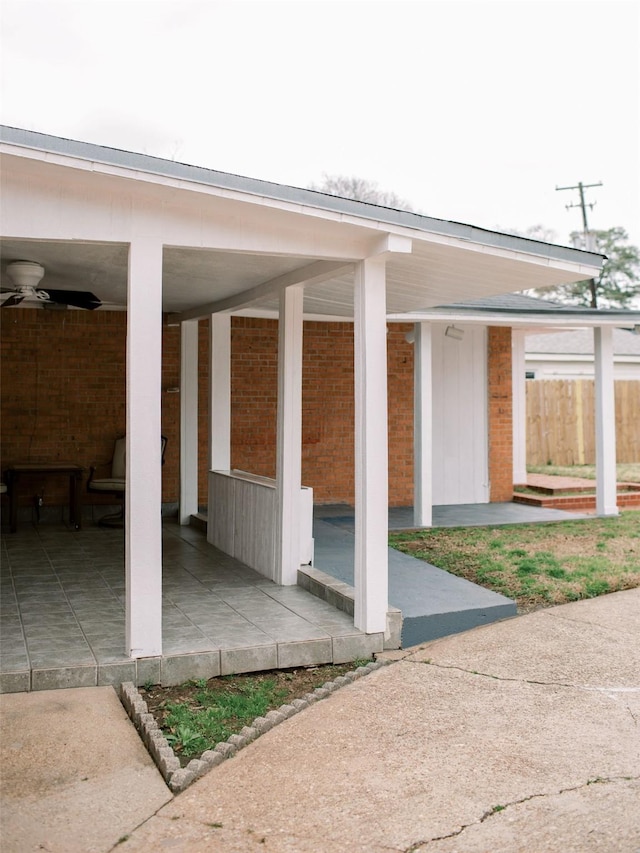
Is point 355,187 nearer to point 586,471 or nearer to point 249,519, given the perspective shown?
point 586,471

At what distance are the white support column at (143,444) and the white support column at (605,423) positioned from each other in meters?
7.68

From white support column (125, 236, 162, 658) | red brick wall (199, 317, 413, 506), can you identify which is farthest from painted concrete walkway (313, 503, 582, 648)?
white support column (125, 236, 162, 658)

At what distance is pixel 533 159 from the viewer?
4122cm

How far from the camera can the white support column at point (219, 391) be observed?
326 inches

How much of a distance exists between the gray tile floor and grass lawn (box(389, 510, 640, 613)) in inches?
72.2

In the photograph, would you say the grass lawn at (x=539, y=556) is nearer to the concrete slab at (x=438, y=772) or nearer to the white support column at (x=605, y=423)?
the white support column at (x=605, y=423)

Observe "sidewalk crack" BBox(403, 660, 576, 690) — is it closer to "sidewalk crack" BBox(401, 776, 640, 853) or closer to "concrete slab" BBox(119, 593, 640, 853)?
"concrete slab" BBox(119, 593, 640, 853)

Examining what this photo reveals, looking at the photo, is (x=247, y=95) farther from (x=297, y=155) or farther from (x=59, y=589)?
(x=59, y=589)

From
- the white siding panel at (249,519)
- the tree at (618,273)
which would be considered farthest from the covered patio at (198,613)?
the tree at (618,273)

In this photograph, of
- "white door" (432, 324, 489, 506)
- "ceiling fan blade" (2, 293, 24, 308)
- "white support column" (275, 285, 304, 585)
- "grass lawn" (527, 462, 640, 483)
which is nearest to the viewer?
"ceiling fan blade" (2, 293, 24, 308)

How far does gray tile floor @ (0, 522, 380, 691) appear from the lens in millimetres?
4570

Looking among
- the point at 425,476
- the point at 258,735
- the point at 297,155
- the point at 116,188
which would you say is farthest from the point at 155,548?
the point at 297,155

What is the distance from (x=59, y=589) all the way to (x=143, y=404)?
2.27 metres

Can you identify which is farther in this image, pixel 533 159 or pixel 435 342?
pixel 533 159
